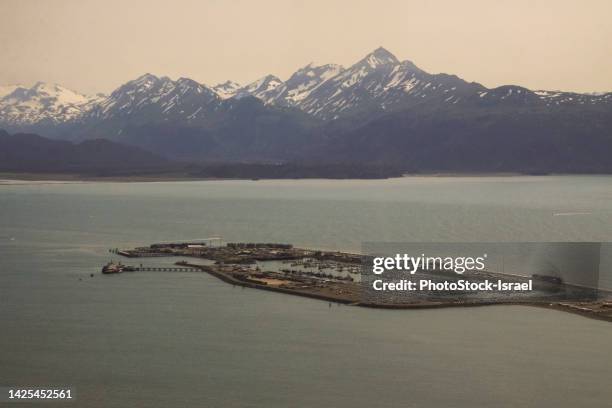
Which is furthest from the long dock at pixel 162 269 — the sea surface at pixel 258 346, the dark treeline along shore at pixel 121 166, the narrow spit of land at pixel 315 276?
the dark treeline along shore at pixel 121 166

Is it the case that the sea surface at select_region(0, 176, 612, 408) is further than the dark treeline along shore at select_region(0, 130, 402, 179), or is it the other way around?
the dark treeline along shore at select_region(0, 130, 402, 179)

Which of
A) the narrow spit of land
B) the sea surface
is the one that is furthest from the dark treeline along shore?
the sea surface

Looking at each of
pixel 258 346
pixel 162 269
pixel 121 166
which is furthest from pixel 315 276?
pixel 121 166

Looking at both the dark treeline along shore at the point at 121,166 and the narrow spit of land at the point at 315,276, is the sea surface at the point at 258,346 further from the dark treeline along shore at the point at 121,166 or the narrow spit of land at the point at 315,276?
the dark treeline along shore at the point at 121,166

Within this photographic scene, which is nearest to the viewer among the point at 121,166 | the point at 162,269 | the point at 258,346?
the point at 258,346

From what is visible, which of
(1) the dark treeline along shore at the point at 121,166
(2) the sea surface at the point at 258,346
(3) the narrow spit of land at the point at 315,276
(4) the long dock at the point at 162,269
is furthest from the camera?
(1) the dark treeline along shore at the point at 121,166

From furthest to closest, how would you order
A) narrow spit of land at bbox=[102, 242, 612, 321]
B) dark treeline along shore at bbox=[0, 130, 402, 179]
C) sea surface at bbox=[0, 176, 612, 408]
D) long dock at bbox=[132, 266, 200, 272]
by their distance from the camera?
dark treeline along shore at bbox=[0, 130, 402, 179], long dock at bbox=[132, 266, 200, 272], narrow spit of land at bbox=[102, 242, 612, 321], sea surface at bbox=[0, 176, 612, 408]

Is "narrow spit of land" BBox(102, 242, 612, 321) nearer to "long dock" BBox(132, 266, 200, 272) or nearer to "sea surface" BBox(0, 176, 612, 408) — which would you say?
"long dock" BBox(132, 266, 200, 272)

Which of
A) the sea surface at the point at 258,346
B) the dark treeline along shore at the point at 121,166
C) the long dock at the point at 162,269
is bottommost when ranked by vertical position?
the sea surface at the point at 258,346

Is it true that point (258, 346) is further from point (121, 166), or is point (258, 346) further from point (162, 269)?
point (121, 166)
